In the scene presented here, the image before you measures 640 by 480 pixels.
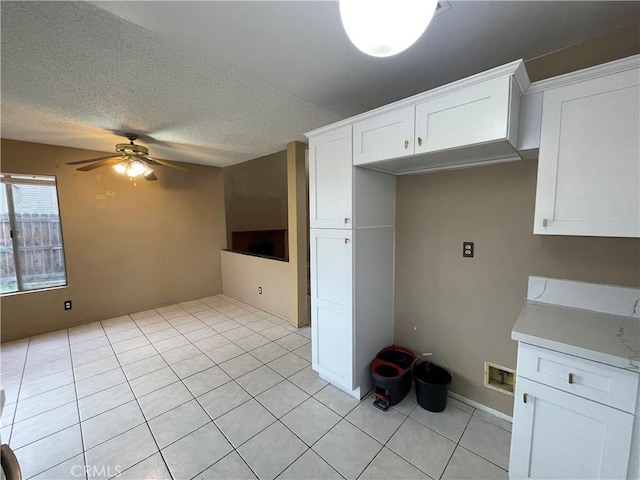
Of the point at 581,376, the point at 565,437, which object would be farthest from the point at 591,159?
the point at 565,437

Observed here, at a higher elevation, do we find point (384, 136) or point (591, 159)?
point (384, 136)

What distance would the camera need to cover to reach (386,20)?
76cm

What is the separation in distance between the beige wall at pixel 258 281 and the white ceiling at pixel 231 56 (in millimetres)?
2161

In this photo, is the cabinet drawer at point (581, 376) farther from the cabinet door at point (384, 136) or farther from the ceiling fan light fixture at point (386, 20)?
the ceiling fan light fixture at point (386, 20)

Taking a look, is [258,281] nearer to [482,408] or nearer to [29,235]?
[29,235]

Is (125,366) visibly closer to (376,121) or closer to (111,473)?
(111,473)

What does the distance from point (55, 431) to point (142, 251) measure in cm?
278

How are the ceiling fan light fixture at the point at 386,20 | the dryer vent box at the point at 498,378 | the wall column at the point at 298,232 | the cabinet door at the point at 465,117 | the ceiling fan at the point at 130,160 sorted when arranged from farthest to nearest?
the wall column at the point at 298,232, the ceiling fan at the point at 130,160, the dryer vent box at the point at 498,378, the cabinet door at the point at 465,117, the ceiling fan light fixture at the point at 386,20

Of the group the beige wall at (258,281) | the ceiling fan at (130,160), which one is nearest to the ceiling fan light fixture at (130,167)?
the ceiling fan at (130,160)

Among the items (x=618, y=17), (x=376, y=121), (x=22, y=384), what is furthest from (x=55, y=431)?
(x=618, y=17)

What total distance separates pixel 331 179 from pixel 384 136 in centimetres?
54

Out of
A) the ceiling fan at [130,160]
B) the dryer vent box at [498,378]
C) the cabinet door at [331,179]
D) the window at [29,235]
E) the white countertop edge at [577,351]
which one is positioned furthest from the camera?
the window at [29,235]

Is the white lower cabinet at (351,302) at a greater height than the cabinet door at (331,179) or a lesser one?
lesser

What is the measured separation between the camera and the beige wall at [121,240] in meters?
3.37
